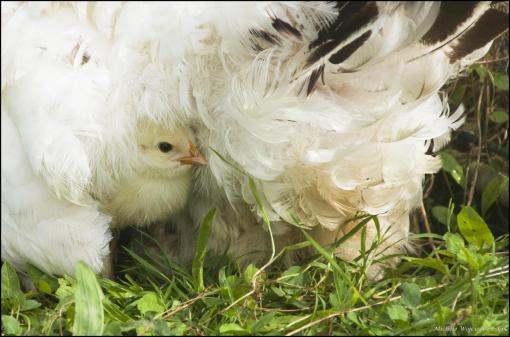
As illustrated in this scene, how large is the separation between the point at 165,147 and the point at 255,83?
0.85 feet

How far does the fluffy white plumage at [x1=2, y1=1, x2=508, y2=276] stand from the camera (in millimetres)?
1211

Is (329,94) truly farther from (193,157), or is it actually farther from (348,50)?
(193,157)

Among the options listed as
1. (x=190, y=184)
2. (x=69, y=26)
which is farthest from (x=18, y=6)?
(x=190, y=184)

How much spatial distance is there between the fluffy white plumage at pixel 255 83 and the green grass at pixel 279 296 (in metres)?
0.11

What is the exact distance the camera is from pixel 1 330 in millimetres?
1204

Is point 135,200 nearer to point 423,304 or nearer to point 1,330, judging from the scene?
point 1,330

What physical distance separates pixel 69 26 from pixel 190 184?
44 centimetres

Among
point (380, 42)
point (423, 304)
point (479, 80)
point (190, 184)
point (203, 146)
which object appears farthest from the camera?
point (479, 80)

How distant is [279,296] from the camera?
1392mm

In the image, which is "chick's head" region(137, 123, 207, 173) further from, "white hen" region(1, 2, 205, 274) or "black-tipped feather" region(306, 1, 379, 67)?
"black-tipped feather" region(306, 1, 379, 67)

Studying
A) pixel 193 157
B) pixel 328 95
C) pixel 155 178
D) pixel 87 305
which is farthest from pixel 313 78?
pixel 87 305

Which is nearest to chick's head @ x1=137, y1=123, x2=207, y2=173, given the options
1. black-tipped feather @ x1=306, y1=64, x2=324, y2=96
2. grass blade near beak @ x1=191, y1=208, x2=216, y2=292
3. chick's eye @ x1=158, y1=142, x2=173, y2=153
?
chick's eye @ x1=158, y1=142, x2=173, y2=153

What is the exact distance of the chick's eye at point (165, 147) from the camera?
4.65 feet

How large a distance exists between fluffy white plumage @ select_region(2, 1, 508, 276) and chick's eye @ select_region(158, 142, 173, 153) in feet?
0.23
